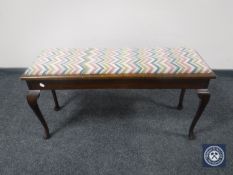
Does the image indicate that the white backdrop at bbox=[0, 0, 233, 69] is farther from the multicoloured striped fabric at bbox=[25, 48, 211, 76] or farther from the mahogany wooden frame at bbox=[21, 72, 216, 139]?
the mahogany wooden frame at bbox=[21, 72, 216, 139]

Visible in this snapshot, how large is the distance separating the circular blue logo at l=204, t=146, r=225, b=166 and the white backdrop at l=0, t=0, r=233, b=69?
0.92 meters

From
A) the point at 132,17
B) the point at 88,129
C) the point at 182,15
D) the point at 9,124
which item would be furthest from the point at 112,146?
the point at 182,15

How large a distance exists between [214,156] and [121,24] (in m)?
1.16

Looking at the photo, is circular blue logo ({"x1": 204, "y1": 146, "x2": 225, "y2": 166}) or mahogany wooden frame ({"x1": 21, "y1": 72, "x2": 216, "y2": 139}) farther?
circular blue logo ({"x1": 204, "y1": 146, "x2": 225, "y2": 166})

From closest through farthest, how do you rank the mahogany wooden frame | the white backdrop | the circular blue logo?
the mahogany wooden frame → the circular blue logo → the white backdrop

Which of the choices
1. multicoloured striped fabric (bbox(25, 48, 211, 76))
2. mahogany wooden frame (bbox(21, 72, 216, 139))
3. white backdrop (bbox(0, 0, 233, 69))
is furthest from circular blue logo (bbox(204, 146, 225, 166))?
white backdrop (bbox(0, 0, 233, 69))

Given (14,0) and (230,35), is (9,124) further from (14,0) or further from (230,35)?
(230,35)

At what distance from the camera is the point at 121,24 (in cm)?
169

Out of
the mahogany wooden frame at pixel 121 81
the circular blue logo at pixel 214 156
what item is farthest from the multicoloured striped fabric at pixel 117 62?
the circular blue logo at pixel 214 156

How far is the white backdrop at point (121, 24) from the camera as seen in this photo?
5.25 ft

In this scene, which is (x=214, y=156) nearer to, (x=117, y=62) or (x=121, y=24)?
(x=117, y=62)

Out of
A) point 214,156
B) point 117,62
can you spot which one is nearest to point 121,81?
point 117,62

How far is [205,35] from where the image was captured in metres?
1.73

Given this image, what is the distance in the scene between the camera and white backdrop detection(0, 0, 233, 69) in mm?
1602
